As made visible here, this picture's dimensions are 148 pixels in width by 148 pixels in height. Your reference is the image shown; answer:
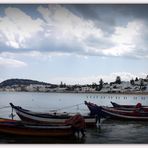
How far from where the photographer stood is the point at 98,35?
17.5ft

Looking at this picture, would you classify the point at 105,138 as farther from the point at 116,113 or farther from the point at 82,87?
the point at 116,113

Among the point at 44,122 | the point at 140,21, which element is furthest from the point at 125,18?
the point at 44,122

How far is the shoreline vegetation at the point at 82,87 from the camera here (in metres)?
5.42

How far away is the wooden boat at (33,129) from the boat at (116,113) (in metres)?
0.53

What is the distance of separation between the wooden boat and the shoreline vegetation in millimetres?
481

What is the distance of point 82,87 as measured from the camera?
5531mm

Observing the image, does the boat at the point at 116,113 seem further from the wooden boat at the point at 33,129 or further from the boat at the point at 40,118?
the wooden boat at the point at 33,129

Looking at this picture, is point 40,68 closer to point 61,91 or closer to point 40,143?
point 61,91

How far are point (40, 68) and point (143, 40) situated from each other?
1.45 metres

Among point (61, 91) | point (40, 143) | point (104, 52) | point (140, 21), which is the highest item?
point (140, 21)

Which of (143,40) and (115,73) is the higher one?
(143,40)

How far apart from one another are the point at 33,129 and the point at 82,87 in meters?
0.89

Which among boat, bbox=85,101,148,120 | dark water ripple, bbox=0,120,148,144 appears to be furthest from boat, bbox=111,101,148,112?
dark water ripple, bbox=0,120,148,144

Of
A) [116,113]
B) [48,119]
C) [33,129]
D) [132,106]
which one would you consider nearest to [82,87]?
[48,119]
